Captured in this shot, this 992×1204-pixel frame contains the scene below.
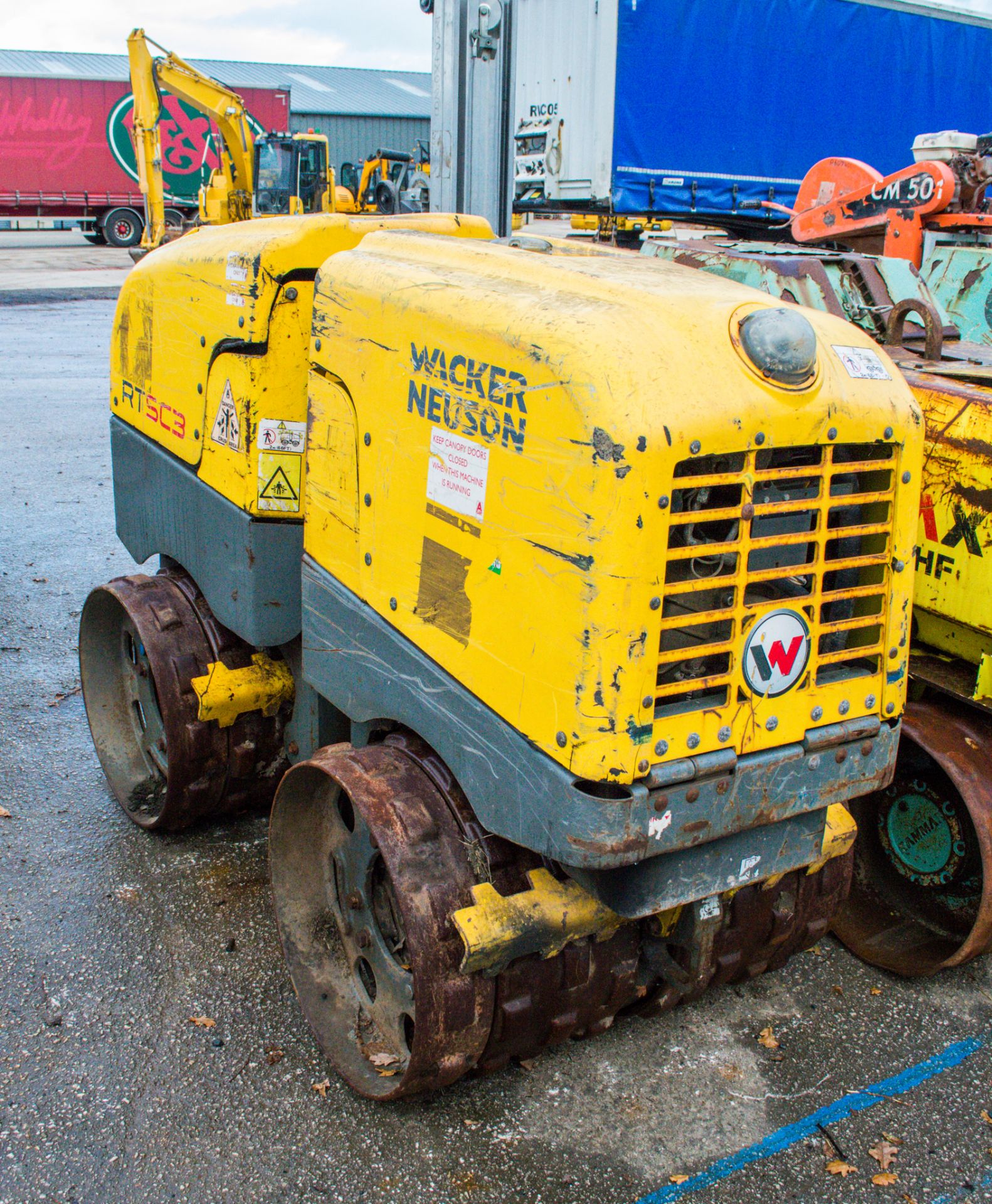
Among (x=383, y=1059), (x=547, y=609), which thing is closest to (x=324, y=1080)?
(x=383, y=1059)

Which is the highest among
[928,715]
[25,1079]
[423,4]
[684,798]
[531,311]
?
[423,4]

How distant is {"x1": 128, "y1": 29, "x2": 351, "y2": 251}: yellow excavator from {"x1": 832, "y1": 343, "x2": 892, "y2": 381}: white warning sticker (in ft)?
20.3

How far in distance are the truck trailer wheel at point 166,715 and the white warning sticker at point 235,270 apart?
1132 mm

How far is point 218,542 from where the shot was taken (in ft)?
10.9

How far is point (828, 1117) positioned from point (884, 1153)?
0.49ft

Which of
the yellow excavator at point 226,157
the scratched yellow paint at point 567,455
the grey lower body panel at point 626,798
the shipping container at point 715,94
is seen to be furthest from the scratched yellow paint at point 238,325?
the shipping container at point 715,94

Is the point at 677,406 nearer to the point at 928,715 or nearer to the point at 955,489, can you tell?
the point at 955,489

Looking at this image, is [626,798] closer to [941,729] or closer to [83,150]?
[941,729]

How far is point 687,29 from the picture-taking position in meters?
11.8

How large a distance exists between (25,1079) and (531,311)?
7.24ft

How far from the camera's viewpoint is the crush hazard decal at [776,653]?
2.09 meters

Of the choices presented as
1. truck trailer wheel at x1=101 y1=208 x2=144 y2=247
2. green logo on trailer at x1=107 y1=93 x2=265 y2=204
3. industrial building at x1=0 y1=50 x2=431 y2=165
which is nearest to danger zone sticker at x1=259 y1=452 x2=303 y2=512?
green logo on trailer at x1=107 y1=93 x2=265 y2=204

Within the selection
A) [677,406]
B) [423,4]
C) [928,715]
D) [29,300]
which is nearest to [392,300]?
[677,406]

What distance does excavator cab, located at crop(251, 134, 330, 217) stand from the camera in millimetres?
18406
